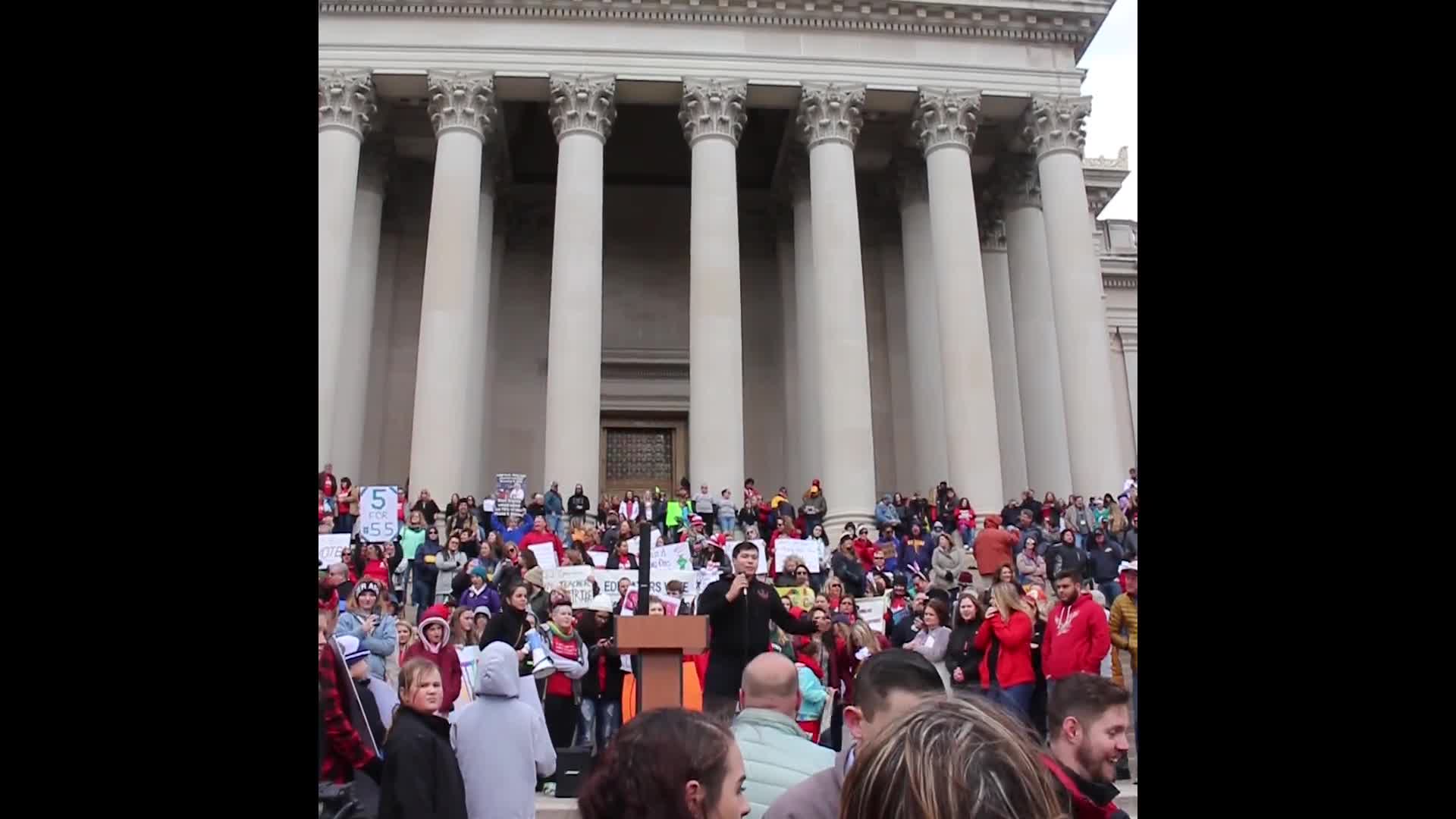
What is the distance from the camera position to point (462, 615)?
12.4m

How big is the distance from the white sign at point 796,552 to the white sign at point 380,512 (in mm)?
7882

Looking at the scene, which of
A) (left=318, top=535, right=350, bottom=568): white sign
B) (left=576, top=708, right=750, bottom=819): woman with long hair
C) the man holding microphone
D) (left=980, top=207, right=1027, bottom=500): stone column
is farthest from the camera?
(left=980, top=207, right=1027, bottom=500): stone column

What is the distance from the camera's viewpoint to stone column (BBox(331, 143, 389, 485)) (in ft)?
98.7

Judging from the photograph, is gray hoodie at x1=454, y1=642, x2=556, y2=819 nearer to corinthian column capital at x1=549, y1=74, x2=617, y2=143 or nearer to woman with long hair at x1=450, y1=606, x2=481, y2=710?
woman with long hair at x1=450, y1=606, x2=481, y2=710

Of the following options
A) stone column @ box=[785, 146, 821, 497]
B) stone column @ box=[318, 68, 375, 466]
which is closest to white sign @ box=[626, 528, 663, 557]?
stone column @ box=[785, 146, 821, 497]

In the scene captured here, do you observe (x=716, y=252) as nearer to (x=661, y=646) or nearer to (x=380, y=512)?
(x=380, y=512)

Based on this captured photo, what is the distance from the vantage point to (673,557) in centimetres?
2030

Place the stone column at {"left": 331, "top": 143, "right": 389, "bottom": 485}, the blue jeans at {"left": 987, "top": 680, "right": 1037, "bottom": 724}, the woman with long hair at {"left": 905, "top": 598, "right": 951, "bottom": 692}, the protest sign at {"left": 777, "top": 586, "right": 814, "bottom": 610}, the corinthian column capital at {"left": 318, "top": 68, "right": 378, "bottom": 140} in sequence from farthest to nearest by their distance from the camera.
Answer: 1. the stone column at {"left": 331, "top": 143, "right": 389, "bottom": 485}
2. the corinthian column capital at {"left": 318, "top": 68, "right": 378, "bottom": 140}
3. the protest sign at {"left": 777, "top": 586, "right": 814, "bottom": 610}
4. the woman with long hair at {"left": 905, "top": 598, "right": 951, "bottom": 692}
5. the blue jeans at {"left": 987, "top": 680, "right": 1037, "bottom": 724}

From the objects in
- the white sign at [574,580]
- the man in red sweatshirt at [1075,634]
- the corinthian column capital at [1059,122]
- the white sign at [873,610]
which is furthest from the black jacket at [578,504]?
the corinthian column capital at [1059,122]

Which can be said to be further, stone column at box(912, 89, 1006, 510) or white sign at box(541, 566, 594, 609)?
stone column at box(912, 89, 1006, 510)

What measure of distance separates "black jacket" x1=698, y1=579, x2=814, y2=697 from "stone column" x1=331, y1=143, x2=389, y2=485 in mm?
21411
